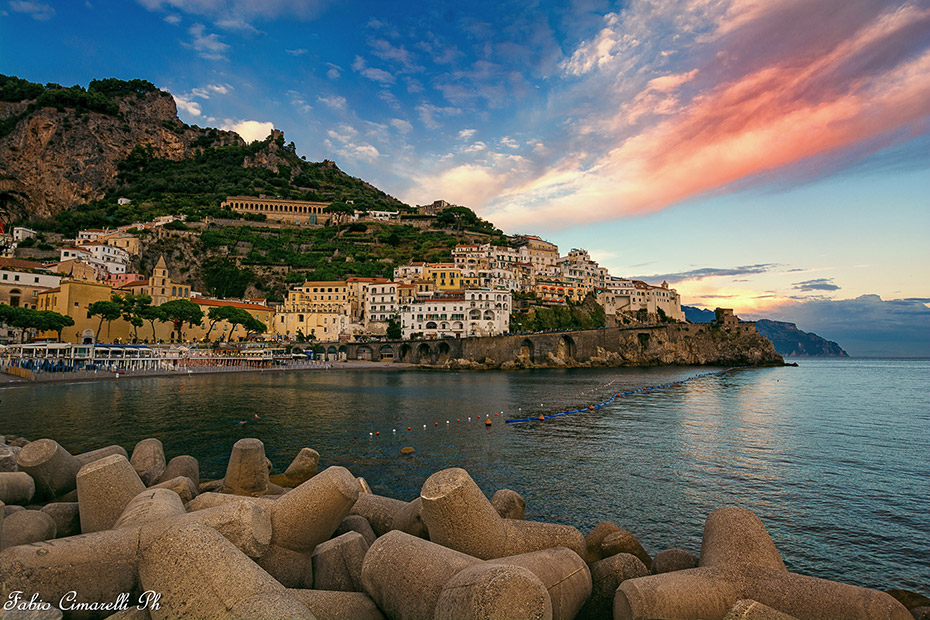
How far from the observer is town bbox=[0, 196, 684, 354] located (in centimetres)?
6969

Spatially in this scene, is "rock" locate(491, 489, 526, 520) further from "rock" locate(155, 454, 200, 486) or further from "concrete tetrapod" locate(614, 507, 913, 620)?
"rock" locate(155, 454, 200, 486)

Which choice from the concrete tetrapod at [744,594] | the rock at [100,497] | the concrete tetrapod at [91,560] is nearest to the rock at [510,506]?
the concrete tetrapod at [744,594]

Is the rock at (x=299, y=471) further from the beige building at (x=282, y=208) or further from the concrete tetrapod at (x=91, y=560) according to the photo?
the beige building at (x=282, y=208)

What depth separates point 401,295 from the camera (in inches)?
3871

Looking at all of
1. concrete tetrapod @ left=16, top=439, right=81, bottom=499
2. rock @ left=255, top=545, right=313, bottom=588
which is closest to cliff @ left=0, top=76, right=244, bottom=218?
concrete tetrapod @ left=16, top=439, right=81, bottom=499

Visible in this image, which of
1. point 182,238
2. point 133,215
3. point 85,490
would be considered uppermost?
point 133,215

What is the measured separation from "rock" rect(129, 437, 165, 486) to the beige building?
140 meters

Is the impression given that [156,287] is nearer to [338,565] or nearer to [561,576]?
[338,565]

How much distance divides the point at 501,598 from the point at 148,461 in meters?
10.8

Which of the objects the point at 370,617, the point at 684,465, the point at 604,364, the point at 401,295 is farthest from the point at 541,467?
the point at 401,295

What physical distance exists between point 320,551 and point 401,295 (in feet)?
307

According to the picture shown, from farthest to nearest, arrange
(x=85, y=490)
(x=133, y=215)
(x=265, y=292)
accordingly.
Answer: (x=133, y=215) → (x=265, y=292) → (x=85, y=490)

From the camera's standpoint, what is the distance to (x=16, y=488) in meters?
→ 7.79

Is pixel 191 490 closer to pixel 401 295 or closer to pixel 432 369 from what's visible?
pixel 432 369
